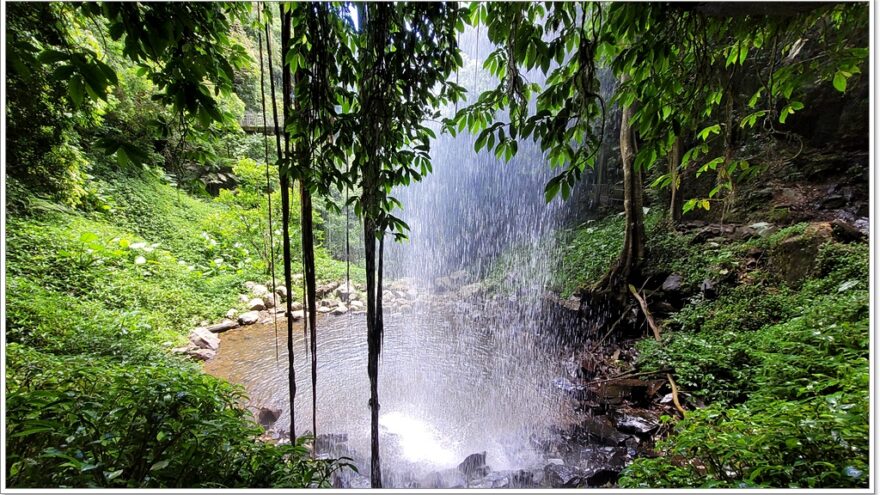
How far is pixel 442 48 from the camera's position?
1550 mm

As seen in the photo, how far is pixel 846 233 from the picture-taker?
13.5 ft

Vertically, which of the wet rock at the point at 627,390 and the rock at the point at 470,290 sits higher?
the rock at the point at 470,290

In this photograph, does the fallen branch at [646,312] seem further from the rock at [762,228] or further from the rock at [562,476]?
the rock at [562,476]

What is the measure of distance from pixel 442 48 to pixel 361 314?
22.5 feet

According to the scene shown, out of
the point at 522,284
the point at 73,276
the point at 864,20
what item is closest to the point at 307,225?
the point at 864,20

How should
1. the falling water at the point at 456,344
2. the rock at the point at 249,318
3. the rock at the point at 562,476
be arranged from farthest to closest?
the rock at the point at 249,318 → the falling water at the point at 456,344 → the rock at the point at 562,476

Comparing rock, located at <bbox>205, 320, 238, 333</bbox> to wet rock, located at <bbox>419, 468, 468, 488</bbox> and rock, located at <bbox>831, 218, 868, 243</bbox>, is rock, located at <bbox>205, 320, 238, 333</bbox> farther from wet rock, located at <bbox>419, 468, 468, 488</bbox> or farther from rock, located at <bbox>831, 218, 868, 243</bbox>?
rock, located at <bbox>831, 218, 868, 243</bbox>

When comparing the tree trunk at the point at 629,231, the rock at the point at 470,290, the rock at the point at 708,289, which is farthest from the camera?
the rock at the point at 470,290

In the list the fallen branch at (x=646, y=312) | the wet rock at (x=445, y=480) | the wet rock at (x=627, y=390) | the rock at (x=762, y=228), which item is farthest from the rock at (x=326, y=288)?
the rock at (x=762, y=228)

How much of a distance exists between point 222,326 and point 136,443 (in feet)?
18.0

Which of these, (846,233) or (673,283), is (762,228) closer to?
(846,233)

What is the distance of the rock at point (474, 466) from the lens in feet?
9.75

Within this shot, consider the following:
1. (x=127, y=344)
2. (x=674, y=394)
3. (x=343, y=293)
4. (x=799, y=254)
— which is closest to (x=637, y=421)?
(x=674, y=394)

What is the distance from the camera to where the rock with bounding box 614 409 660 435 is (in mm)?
3250
